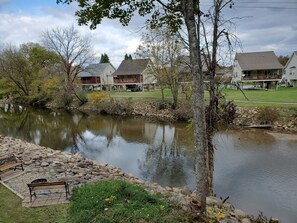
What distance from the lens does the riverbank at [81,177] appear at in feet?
28.6

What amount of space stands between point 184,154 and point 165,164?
7.18ft

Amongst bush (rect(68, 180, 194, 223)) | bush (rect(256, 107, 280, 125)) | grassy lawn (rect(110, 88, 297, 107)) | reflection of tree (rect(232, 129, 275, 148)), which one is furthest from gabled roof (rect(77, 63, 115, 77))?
bush (rect(68, 180, 194, 223))


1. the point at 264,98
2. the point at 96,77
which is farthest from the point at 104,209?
the point at 96,77

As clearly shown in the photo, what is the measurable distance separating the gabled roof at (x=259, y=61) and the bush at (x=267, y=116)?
2459 cm

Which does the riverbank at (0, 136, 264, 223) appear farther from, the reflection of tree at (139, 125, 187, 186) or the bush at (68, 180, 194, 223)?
the reflection of tree at (139, 125, 187, 186)

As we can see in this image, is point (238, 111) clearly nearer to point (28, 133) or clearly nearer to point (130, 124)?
point (130, 124)

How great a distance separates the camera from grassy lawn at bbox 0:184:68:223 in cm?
740

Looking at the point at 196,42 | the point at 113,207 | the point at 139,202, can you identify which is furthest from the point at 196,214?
the point at 196,42

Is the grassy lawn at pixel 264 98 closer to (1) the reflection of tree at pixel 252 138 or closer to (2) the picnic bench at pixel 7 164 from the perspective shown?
(1) the reflection of tree at pixel 252 138

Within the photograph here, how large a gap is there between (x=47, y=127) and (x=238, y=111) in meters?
21.8

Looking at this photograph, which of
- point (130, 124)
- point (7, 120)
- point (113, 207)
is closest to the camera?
A: point (113, 207)

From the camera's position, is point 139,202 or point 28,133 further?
point 28,133

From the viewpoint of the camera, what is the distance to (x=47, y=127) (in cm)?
3089

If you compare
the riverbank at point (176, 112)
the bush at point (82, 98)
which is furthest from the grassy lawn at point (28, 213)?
the bush at point (82, 98)
